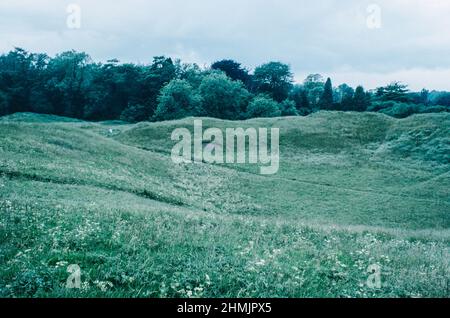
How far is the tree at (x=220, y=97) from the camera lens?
99.2 meters

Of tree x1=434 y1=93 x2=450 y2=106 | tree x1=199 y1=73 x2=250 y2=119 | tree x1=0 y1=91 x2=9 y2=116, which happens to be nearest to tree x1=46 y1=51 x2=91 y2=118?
tree x1=0 y1=91 x2=9 y2=116

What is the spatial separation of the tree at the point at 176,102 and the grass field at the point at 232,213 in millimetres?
22576

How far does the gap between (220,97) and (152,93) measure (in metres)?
21.6

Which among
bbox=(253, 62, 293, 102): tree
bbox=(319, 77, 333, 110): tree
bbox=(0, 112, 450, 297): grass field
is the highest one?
bbox=(253, 62, 293, 102): tree

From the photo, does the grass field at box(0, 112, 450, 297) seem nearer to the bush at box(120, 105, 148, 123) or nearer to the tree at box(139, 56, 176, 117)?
the bush at box(120, 105, 148, 123)

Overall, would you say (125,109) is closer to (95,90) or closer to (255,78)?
(95,90)

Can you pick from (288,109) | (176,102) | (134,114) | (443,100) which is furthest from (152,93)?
(443,100)

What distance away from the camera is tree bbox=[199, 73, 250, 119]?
3905 inches

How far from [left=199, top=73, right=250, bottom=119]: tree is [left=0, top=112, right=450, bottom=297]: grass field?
2794 cm

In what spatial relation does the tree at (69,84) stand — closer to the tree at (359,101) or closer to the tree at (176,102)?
the tree at (176,102)

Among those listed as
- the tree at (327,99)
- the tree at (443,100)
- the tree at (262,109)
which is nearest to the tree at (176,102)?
the tree at (262,109)

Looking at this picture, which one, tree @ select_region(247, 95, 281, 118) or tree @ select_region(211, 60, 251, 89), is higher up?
tree @ select_region(211, 60, 251, 89)

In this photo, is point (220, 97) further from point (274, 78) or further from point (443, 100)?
point (443, 100)

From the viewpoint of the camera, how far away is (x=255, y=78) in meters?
132
